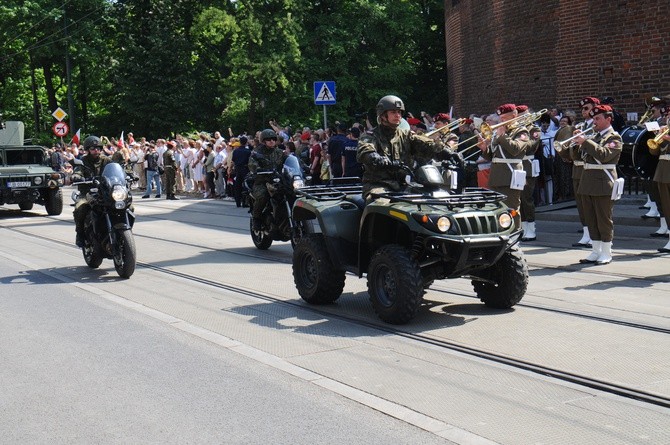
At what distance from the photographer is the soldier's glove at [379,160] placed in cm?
860

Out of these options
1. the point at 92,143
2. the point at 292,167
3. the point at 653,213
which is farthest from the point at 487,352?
the point at 653,213

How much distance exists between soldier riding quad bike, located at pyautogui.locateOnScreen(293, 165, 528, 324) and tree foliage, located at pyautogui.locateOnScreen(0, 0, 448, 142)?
29.7m

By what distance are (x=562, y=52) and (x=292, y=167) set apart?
981 cm

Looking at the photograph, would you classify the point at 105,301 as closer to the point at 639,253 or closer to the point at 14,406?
the point at 14,406

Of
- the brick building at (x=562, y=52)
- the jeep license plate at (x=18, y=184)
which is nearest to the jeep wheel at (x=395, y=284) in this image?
the brick building at (x=562, y=52)

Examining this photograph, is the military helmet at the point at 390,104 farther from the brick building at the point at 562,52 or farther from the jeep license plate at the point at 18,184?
the jeep license plate at the point at 18,184

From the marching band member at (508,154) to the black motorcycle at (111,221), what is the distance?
5.03 metres

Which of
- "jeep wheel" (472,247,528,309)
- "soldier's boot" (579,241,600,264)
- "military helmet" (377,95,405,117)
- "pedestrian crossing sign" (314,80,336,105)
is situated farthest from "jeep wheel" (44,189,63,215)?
"jeep wheel" (472,247,528,309)

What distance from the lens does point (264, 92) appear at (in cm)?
4103

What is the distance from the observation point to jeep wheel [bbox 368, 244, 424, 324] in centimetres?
797

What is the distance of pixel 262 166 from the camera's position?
14.1 metres

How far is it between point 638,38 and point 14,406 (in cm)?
1594

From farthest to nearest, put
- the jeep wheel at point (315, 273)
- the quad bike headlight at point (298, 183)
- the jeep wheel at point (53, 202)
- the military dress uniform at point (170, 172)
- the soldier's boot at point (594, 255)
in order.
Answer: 1. the military dress uniform at point (170, 172)
2. the jeep wheel at point (53, 202)
3. the quad bike headlight at point (298, 183)
4. the soldier's boot at point (594, 255)
5. the jeep wheel at point (315, 273)

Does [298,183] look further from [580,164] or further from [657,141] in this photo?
[657,141]
